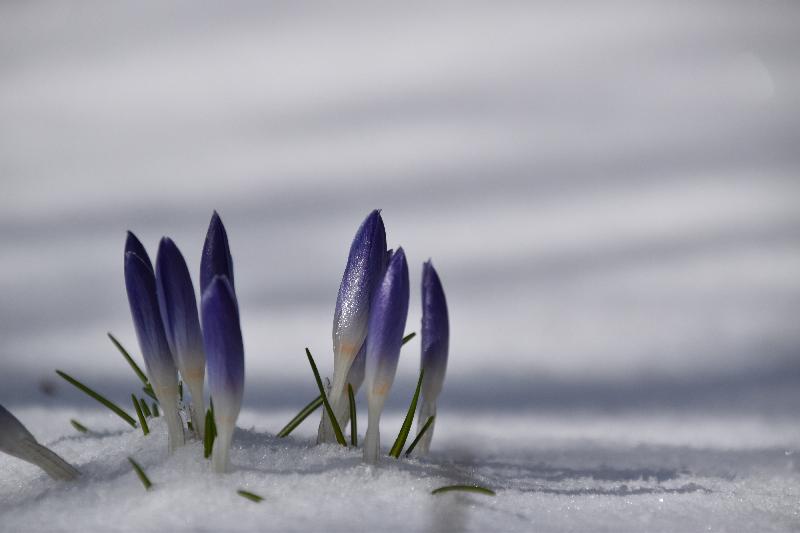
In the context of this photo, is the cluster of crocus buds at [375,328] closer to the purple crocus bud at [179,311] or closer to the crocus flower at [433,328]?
the crocus flower at [433,328]

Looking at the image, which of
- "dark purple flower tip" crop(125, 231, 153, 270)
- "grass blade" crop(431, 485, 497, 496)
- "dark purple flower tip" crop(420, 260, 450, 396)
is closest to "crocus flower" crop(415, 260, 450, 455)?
"dark purple flower tip" crop(420, 260, 450, 396)

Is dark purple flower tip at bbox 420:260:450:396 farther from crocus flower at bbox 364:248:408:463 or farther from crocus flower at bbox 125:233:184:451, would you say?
crocus flower at bbox 125:233:184:451

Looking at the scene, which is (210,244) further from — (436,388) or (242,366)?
(436,388)

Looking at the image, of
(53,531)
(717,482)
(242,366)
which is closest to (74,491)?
(53,531)

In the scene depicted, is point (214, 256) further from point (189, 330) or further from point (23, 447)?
point (23, 447)

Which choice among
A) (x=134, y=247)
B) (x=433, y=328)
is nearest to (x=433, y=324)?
(x=433, y=328)

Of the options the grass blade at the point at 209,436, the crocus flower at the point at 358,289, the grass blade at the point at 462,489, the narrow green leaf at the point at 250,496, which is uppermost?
the crocus flower at the point at 358,289

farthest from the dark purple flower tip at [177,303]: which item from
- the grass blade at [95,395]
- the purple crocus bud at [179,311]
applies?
the grass blade at [95,395]

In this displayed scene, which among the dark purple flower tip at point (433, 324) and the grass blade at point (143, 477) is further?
the dark purple flower tip at point (433, 324)
